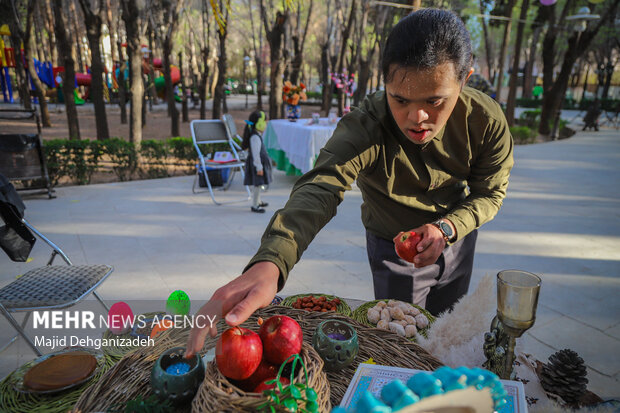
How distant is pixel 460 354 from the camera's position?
138cm

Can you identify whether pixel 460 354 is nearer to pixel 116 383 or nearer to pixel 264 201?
pixel 116 383

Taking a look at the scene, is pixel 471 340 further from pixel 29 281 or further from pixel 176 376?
pixel 29 281

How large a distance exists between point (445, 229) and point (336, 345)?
1.79 ft

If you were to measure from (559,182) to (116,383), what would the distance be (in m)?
8.48

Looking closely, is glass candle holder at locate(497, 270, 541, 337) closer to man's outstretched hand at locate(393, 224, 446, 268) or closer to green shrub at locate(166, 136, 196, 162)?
man's outstretched hand at locate(393, 224, 446, 268)

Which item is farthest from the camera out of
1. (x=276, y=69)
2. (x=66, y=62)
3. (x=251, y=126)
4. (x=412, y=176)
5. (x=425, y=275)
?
(x=276, y=69)

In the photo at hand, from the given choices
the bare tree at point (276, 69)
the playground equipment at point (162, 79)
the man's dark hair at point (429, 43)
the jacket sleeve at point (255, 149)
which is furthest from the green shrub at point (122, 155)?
the playground equipment at point (162, 79)

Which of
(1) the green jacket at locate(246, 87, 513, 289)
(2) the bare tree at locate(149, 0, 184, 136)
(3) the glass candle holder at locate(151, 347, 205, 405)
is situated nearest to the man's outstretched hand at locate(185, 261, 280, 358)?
(3) the glass candle holder at locate(151, 347, 205, 405)

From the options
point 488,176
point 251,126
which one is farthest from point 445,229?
point 251,126

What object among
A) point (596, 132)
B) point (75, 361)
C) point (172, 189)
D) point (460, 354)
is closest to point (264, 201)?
point (172, 189)

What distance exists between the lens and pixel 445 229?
1362 millimetres

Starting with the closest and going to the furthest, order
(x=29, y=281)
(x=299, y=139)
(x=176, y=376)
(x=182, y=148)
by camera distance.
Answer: (x=176, y=376) → (x=29, y=281) → (x=299, y=139) → (x=182, y=148)

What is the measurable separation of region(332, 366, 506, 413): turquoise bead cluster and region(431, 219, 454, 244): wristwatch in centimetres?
74

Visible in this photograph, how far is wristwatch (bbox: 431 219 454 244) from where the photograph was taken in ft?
4.41
